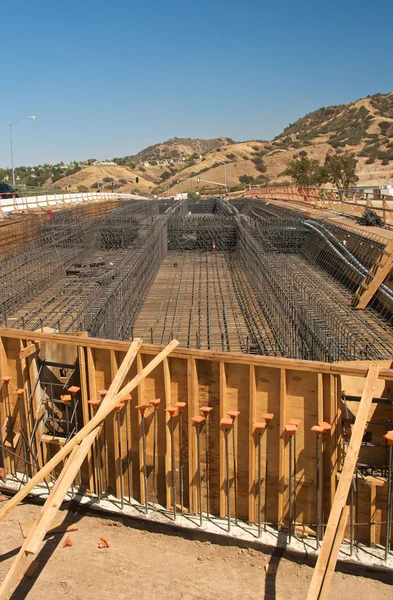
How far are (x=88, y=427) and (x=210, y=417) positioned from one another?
1556 mm

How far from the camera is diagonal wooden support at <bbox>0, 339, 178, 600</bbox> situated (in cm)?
492

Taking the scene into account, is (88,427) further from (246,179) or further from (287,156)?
(287,156)

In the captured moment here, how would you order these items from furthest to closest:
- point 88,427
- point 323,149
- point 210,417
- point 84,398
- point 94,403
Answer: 1. point 323,149
2. point 84,398
3. point 94,403
4. point 210,417
5. point 88,427

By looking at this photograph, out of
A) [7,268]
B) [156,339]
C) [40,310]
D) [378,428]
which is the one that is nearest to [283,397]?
[378,428]

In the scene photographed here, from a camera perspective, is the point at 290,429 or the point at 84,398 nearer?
the point at 290,429

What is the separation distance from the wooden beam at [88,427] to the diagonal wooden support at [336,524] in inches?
89.8

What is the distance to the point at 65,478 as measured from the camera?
559 cm

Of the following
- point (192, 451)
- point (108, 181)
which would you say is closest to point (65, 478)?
point (192, 451)

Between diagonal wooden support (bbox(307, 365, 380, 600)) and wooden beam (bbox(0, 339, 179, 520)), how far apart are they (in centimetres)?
228

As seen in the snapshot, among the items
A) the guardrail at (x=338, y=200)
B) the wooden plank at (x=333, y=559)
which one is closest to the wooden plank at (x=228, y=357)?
the wooden plank at (x=333, y=559)

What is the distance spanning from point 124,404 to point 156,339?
18.8 ft

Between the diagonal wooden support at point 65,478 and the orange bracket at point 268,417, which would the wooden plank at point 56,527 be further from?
the orange bracket at point 268,417

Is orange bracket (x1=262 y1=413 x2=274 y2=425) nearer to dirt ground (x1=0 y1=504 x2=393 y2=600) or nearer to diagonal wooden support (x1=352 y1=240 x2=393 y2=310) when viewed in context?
dirt ground (x1=0 y1=504 x2=393 y2=600)

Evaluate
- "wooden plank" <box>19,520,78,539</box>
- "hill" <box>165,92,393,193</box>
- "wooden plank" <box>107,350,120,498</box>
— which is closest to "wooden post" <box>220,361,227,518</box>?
"wooden plank" <box>107,350,120,498</box>
